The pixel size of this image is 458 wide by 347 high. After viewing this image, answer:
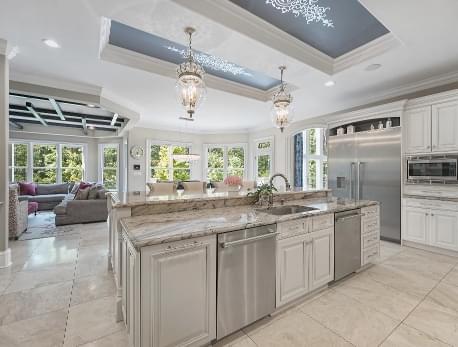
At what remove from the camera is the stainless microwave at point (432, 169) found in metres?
3.32

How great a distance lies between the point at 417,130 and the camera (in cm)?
370

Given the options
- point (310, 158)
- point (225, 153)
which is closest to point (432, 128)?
point (310, 158)

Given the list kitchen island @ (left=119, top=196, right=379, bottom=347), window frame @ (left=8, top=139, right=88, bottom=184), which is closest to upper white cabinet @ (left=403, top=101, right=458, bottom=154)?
kitchen island @ (left=119, top=196, right=379, bottom=347)

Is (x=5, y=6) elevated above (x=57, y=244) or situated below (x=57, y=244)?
above

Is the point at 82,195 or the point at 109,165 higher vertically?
the point at 109,165

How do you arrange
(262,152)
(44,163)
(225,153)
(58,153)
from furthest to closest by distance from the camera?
(225,153), (58,153), (44,163), (262,152)

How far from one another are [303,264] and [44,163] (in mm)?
9587

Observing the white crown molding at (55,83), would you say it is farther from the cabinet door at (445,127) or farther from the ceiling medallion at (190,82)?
the cabinet door at (445,127)

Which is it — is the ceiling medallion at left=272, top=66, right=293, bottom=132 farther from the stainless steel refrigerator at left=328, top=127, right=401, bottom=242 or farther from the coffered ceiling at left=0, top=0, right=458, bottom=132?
the stainless steel refrigerator at left=328, top=127, right=401, bottom=242

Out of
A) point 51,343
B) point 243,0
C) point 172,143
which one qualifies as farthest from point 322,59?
point 172,143

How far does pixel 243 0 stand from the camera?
2135mm

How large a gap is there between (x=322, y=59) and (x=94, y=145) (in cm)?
865

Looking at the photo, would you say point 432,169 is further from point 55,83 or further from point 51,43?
point 55,83

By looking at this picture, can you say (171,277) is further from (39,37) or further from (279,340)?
(39,37)
